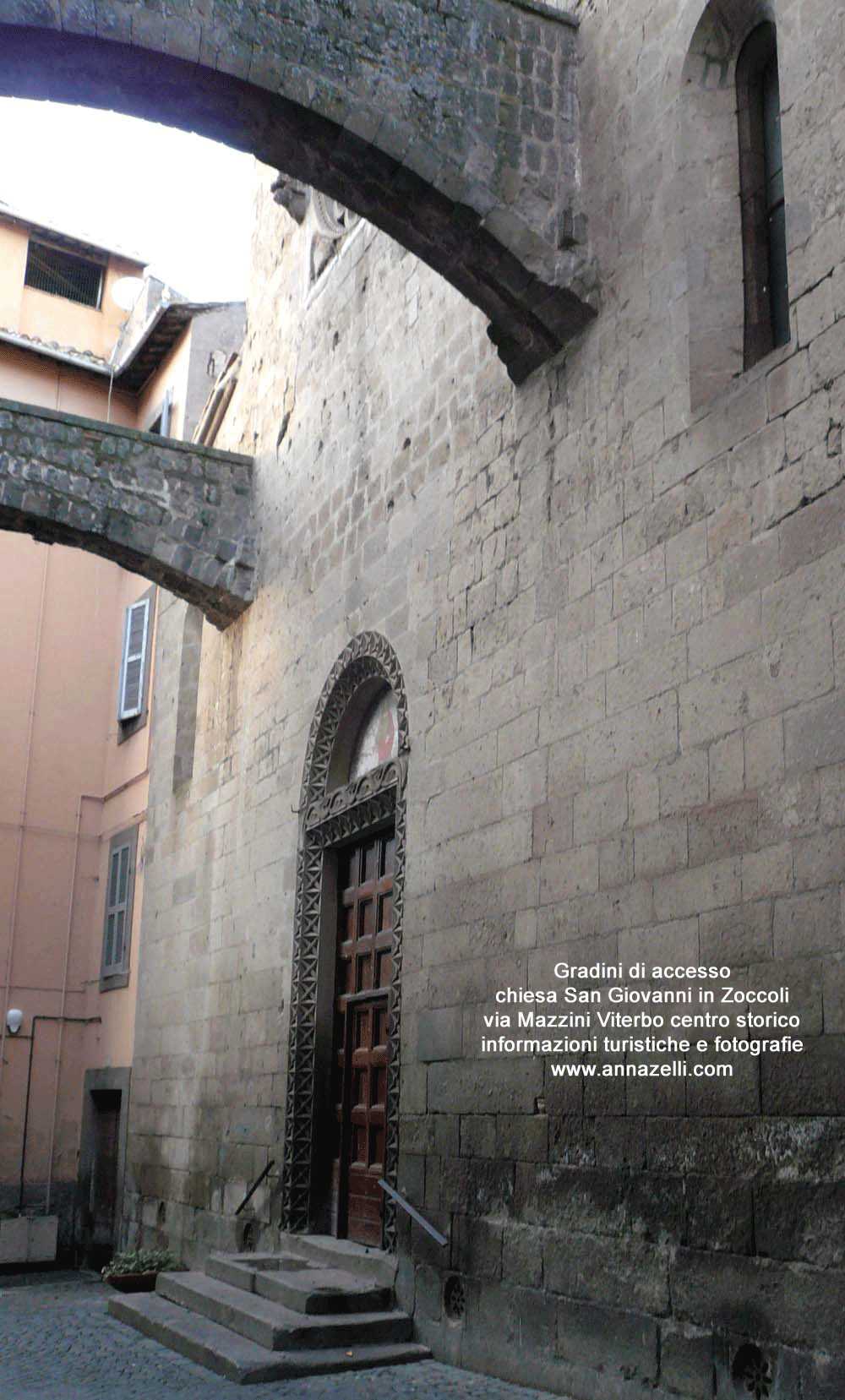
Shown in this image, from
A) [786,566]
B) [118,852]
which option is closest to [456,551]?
[786,566]

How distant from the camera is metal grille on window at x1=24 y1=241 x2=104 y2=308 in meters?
16.9

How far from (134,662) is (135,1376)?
8921 millimetres

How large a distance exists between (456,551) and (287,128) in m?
2.24

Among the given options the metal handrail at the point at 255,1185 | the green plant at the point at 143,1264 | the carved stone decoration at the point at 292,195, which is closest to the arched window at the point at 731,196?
the carved stone decoration at the point at 292,195

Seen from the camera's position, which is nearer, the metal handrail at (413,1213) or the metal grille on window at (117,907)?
the metal handrail at (413,1213)

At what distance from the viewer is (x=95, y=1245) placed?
41.9 ft

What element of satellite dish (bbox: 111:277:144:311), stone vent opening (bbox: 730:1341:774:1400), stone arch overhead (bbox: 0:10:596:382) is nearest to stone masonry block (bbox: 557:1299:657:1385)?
stone vent opening (bbox: 730:1341:774:1400)

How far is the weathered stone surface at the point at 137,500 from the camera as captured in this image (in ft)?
33.1

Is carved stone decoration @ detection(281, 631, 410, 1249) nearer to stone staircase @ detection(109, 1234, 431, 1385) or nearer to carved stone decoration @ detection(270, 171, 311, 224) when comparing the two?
stone staircase @ detection(109, 1234, 431, 1385)

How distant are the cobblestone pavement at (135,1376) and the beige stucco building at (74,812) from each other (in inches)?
187

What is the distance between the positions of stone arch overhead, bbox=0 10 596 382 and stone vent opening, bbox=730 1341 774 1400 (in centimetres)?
431

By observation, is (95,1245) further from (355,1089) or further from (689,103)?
(689,103)

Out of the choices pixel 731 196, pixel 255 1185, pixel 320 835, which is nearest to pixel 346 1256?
pixel 255 1185

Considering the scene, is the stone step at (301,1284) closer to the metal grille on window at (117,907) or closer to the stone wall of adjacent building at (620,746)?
the stone wall of adjacent building at (620,746)
